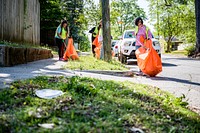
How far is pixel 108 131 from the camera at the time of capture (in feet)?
7.69

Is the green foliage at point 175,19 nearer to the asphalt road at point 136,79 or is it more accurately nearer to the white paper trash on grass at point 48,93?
the asphalt road at point 136,79

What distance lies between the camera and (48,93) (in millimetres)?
3352

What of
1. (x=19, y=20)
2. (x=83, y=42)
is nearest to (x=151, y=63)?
(x=19, y=20)

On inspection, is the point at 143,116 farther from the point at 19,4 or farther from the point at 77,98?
the point at 19,4

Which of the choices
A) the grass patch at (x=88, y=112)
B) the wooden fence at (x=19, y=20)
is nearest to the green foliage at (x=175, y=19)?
the wooden fence at (x=19, y=20)

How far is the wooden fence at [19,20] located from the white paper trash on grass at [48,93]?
5.34 meters

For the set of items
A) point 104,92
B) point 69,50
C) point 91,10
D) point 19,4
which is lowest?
point 104,92

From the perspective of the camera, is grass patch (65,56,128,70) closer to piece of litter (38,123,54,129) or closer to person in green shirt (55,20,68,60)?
person in green shirt (55,20,68,60)

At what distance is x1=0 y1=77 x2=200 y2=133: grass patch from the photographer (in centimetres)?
238

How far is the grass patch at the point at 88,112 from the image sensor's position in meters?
2.38

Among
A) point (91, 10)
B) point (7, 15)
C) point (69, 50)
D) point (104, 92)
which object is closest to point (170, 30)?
point (91, 10)

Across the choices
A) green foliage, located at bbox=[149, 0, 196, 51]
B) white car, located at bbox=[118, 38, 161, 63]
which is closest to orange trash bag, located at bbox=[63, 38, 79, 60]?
white car, located at bbox=[118, 38, 161, 63]

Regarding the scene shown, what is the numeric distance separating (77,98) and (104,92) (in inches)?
25.1

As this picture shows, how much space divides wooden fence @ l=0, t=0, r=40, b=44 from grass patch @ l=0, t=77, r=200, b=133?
5221 mm
